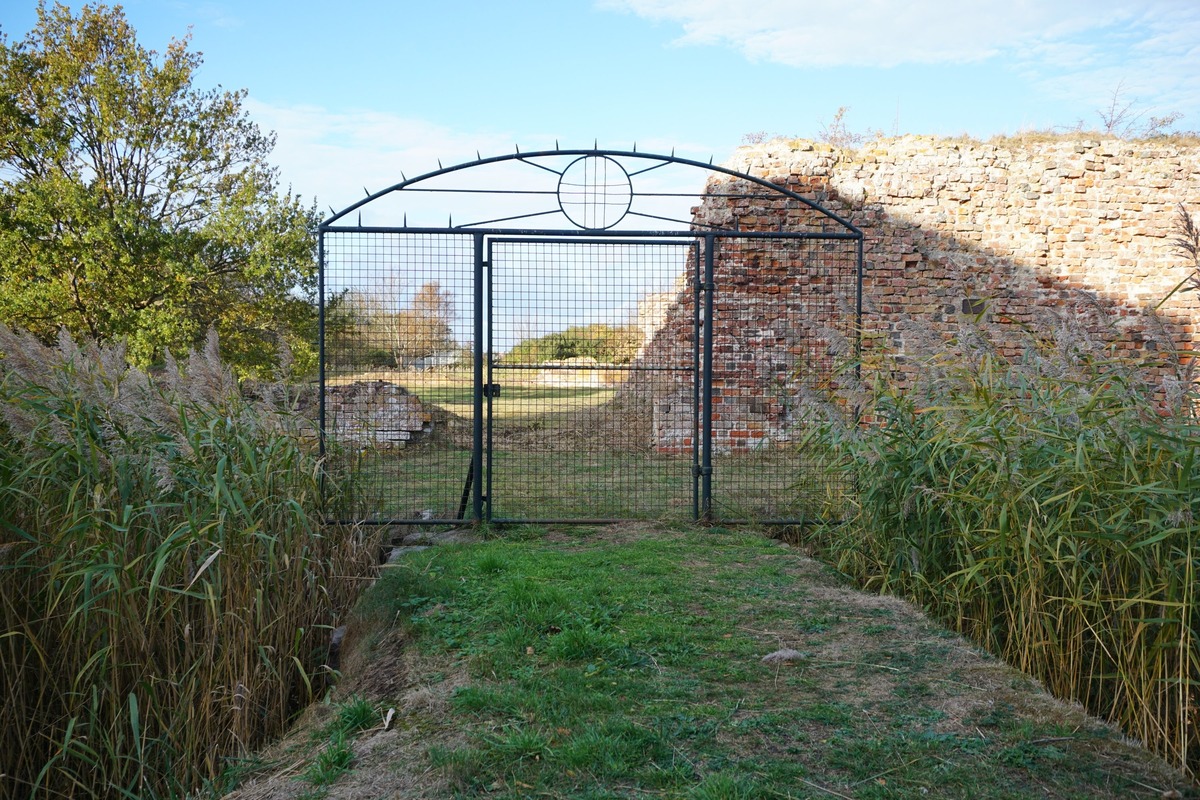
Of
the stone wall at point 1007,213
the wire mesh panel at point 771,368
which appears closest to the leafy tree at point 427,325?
the wire mesh panel at point 771,368

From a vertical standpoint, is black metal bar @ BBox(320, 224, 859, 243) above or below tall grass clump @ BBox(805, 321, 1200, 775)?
above

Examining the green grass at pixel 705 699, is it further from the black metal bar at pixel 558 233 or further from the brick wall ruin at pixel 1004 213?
the brick wall ruin at pixel 1004 213

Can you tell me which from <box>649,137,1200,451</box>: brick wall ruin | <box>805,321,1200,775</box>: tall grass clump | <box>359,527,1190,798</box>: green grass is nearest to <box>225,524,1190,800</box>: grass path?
<box>359,527,1190,798</box>: green grass

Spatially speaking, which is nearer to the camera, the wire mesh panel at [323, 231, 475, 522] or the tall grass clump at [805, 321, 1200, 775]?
the tall grass clump at [805, 321, 1200, 775]

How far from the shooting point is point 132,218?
12633 mm

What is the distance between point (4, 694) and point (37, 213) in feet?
38.1

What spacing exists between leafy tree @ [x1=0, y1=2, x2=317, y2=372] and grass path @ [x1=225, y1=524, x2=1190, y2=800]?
10294 mm

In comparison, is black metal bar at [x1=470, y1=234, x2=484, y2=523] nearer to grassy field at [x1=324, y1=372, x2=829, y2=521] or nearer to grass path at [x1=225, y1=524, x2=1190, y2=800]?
grassy field at [x1=324, y1=372, x2=829, y2=521]

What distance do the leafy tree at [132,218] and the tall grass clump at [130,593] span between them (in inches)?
378

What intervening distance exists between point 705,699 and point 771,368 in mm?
4210

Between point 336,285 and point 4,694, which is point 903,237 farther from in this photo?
point 4,694

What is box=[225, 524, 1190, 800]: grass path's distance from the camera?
238 cm

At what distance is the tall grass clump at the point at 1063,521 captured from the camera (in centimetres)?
287

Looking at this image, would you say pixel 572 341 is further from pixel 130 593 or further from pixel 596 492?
pixel 130 593
